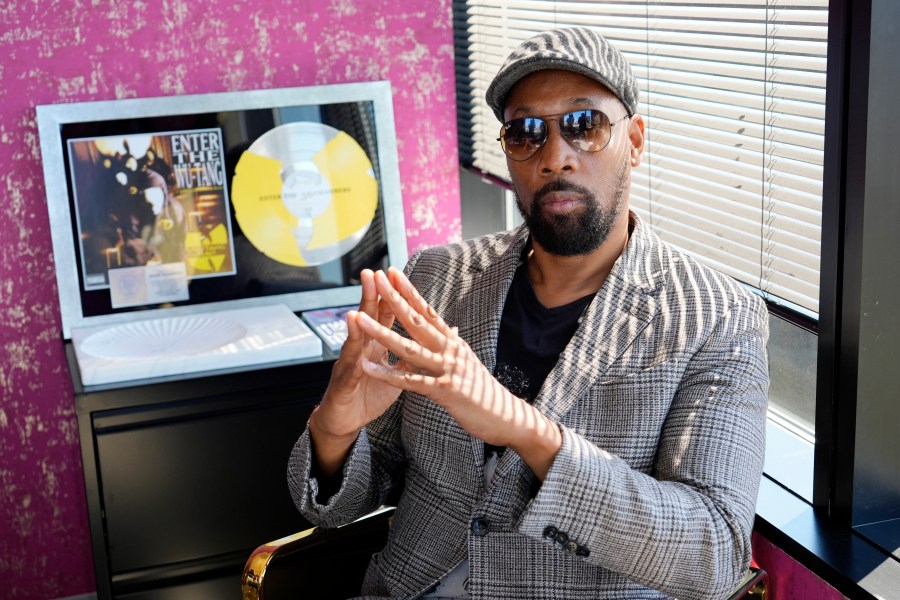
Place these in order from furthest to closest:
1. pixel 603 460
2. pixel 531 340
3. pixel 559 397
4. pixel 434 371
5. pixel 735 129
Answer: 1. pixel 735 129
2. pixel 531 340
3. pixel 559 397
4. pixel 603 460
5. pixel 434 371

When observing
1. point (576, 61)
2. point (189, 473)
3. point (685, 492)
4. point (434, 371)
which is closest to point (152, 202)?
point (189, 473)

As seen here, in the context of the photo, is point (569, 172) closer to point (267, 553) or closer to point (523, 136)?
point (523, 136)

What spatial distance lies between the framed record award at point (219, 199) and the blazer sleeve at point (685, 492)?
149 centimetres

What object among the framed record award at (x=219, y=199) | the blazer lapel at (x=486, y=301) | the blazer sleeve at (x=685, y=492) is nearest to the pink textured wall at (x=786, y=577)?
the blazer sleeve at (x=685, y=492)

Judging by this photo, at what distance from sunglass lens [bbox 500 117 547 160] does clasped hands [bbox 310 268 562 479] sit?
0.36m

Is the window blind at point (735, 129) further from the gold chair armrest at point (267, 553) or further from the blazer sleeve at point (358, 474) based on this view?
the gold chair armrest at point (267, 553)

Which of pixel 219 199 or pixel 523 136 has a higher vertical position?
pixel 523 136

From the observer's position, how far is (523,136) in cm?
162

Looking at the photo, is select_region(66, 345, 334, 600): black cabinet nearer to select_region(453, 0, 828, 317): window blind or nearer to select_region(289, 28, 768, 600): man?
select_region(289, 28, 768, 600): man

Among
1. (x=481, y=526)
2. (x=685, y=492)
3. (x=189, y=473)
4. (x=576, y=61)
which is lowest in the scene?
(x=189, y=473)

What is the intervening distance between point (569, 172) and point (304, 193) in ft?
4.25

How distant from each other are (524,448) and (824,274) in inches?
21.9

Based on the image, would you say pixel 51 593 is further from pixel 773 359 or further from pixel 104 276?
pixel 773 359

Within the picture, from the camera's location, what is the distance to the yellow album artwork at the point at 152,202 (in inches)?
102
